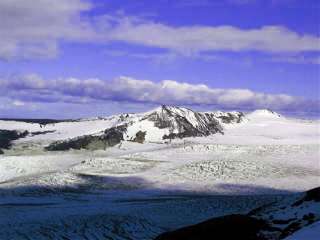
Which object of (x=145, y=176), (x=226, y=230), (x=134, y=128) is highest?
(x=134, y=128)

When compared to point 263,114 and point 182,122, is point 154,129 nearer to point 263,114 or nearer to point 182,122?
point 182,122

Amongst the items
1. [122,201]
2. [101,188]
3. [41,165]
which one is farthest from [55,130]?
[122,201]

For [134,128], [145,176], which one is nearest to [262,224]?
[145,176]

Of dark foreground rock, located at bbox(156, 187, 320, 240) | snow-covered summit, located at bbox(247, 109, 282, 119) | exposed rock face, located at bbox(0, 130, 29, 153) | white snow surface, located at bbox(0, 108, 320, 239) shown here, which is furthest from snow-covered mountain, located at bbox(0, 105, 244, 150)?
dark foreground rock, located at bbox(156, 187, 320, 240)

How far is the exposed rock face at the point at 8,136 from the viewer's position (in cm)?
6985

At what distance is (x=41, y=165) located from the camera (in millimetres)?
54906

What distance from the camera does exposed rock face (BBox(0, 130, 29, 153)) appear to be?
6985 centimetres

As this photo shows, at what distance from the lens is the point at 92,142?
67125 millimetres

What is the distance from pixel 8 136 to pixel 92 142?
13.5 m

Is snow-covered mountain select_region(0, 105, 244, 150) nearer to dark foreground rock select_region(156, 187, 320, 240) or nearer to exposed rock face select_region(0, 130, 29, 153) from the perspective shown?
exposed rock face select_region(0, 130, 29, 153)

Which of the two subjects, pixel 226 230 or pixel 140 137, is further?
pixel 140 137

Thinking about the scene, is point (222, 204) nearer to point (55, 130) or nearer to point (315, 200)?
point (315, 200)

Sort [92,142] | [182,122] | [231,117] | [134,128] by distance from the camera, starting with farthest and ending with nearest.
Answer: [231,117] < [182,122] < [134,128] < [92,142]

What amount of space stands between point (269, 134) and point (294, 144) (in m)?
9.48
